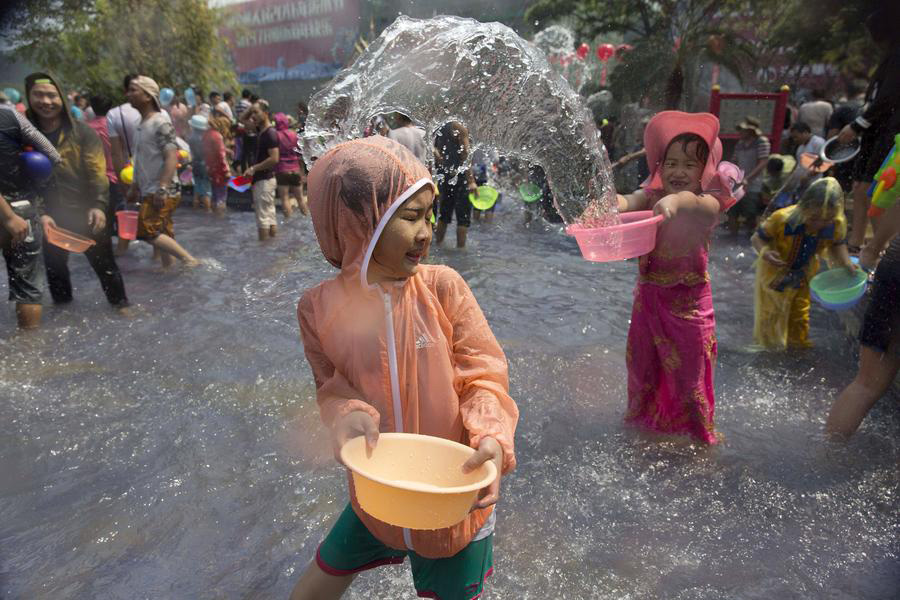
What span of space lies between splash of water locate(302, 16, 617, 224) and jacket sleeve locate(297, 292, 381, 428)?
4.11ft

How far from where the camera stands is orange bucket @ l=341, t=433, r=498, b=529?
3.95 feet

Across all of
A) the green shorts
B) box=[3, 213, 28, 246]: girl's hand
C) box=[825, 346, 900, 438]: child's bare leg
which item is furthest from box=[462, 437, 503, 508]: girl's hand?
box=[3, 213, 28, 246]: girl's hand

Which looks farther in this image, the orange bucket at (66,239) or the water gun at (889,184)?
the orange bucket at (66,239)

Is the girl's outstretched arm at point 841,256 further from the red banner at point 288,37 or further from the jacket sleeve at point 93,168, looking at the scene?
the red banner at point 288,37

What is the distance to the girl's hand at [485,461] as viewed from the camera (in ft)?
4.31

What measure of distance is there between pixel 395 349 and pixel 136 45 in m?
28.6

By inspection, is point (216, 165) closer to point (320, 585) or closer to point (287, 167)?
point (287, 167)

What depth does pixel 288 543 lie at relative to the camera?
2477mm

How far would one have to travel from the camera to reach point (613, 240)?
2416mm

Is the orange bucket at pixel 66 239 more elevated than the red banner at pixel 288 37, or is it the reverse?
the red banner at pixel 288 37

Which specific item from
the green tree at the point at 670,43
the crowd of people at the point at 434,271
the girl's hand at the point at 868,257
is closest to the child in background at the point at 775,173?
the crowd of people at the point at 434,271

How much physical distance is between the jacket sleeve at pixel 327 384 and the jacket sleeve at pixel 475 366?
241 mm

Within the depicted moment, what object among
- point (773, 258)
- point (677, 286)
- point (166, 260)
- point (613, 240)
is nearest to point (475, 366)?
point (613, 240)

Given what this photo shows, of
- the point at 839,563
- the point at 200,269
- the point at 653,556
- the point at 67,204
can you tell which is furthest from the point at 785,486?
the point at 200,269
